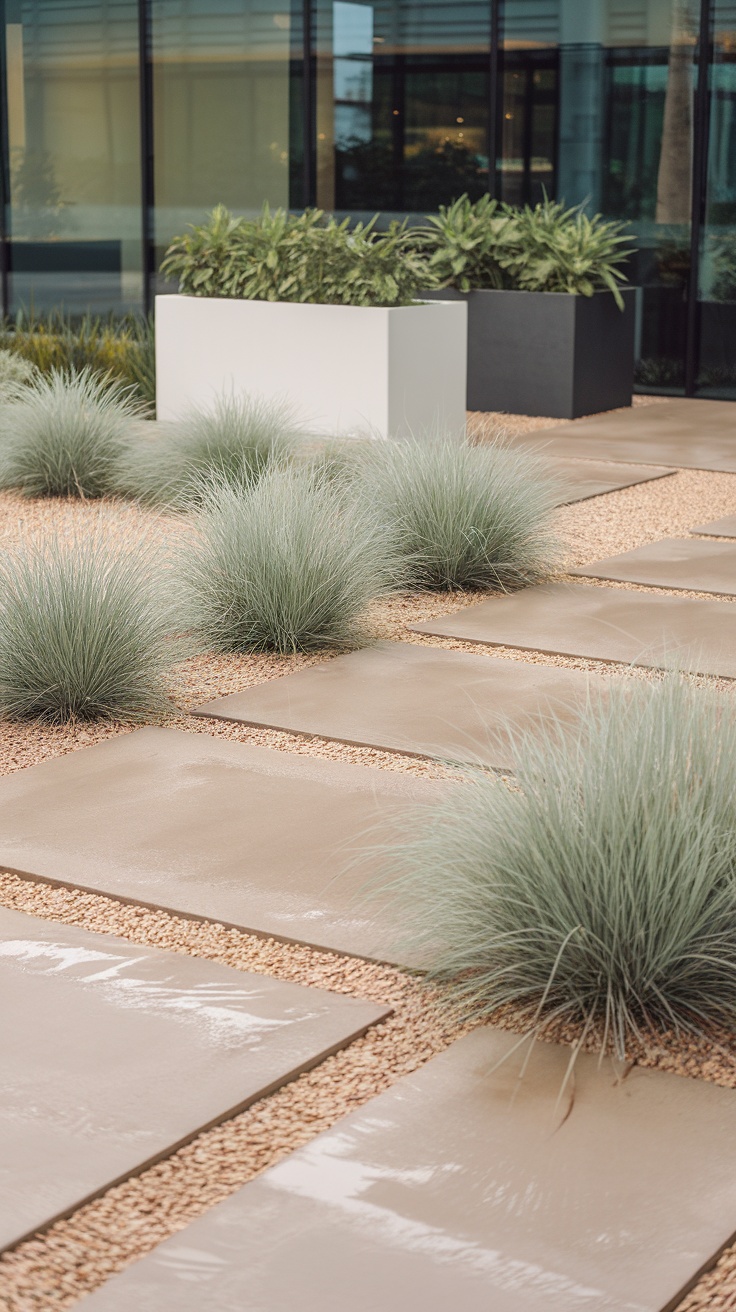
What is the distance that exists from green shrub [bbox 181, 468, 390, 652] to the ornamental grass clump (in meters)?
2.28

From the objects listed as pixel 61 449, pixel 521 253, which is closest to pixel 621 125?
pixel 521 253

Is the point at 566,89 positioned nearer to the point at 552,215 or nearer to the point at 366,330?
the point at 552,215

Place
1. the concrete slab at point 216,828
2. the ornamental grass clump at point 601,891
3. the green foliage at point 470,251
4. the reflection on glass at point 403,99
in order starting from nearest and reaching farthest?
1. the ornamental grass clump at point 601,891
2. the concrete slab at point 216,828
3. the green foliage at point 470,251
4. the reflection on glass at point 403,99

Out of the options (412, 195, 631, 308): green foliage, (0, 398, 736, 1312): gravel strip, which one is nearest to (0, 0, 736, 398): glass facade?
(412, 195, 631, 308): green foliage

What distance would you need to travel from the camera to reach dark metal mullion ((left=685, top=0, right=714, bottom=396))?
1121cm

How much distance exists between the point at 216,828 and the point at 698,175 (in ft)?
30.2

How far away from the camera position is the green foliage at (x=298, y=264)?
907 centimetres

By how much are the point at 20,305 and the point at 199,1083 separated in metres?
12.9

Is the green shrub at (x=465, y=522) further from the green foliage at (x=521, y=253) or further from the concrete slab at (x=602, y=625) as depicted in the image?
the green foliage at (x=521, y=253)

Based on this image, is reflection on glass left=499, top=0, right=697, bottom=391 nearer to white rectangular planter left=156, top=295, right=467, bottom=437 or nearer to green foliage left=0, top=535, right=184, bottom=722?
white rectangular planter left=156, top=295, right=467, bottom=437

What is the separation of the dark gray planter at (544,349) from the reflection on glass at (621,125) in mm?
1132

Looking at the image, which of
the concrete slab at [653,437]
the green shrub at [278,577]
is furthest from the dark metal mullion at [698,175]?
the green shrub at [278,577]

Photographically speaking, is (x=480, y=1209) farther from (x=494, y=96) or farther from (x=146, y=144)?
(x=146, y=144)

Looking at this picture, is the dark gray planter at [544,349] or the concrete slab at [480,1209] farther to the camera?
Answer: the dark gray planter at [544,349]
